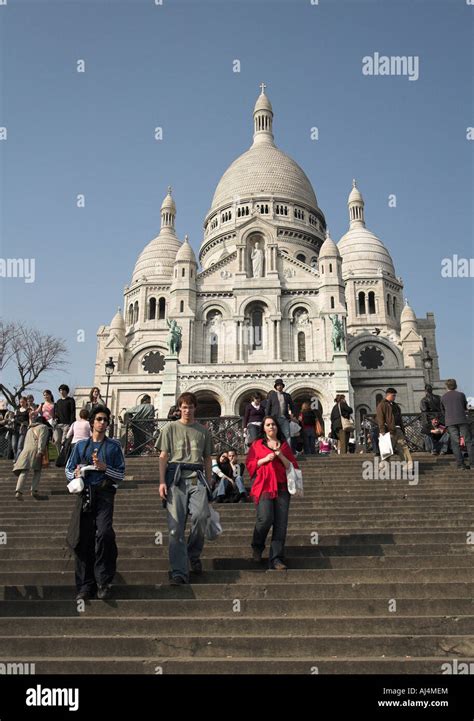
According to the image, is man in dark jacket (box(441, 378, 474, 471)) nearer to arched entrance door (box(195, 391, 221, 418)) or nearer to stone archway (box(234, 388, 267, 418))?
stone archway (box(234, 388, 267, 418))

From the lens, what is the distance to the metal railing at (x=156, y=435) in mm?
17844

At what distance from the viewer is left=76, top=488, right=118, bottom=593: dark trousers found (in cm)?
612

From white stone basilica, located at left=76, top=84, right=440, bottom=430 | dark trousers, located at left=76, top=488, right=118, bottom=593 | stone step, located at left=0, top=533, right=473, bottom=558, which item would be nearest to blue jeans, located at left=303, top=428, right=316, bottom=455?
stone step, located at left=0, top=533, right=473, bottom=558

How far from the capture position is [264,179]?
6112 centimetres

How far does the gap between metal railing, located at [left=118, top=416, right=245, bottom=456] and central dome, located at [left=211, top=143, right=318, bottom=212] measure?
44760mm

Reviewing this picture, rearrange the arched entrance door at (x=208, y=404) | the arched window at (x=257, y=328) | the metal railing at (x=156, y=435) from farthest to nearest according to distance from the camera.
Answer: the arched window at (x=257, y=328)
the arched entrance door at (x=208, y=404)
the metal railing at (x=156, y=435)

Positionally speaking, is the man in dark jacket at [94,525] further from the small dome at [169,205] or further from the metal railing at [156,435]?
the small dome at [169,205]

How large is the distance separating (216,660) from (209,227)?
5918 centimetres

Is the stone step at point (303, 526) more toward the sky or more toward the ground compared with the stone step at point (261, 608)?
more toward the sky

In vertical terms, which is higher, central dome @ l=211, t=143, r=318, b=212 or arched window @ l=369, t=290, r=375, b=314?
central dome @ l=211, t=143, r=318, b=212

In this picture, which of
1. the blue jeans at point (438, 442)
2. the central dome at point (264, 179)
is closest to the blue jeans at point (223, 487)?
the blue jeans at point (438, 442)

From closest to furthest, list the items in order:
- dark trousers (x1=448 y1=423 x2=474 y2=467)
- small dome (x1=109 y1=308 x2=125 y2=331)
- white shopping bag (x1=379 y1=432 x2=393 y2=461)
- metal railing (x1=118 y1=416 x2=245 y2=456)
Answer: white shopping bag (x1=379 y1=432 x2=393 y2=461)
dark trousers (x1=448 y1=423 x2=474 y2=467)
metal railing (x1=118 y1=416 x2=245 y2=456)
small dome (x1=109 y1=308 x2=125 y2=331)

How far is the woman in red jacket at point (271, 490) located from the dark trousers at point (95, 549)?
1.74m
